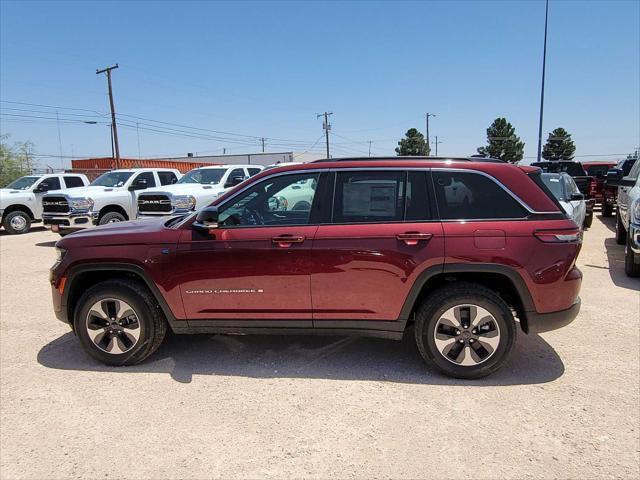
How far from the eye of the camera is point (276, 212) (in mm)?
3910

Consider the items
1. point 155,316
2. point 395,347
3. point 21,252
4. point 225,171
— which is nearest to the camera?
point 155,316

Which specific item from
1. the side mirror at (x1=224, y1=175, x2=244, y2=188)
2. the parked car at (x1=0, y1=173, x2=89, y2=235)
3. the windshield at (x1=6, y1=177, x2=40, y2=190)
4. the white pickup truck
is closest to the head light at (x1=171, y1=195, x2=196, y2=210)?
the white pickup truck

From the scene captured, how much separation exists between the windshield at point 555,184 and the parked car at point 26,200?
13727 mm

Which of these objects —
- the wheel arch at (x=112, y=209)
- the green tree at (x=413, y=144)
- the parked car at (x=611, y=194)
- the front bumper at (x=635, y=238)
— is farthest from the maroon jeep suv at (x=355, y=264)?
the green tree at (x=413, y=144)

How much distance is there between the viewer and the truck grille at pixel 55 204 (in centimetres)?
1125

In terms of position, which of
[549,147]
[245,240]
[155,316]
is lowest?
[155,316]

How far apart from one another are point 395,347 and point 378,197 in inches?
61.3

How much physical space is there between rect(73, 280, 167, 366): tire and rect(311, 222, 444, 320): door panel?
1.48 meters

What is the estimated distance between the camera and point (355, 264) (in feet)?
11.4

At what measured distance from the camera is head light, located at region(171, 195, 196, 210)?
10.7 metres

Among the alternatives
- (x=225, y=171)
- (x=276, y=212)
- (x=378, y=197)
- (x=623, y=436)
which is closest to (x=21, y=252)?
(x=225, y=171)

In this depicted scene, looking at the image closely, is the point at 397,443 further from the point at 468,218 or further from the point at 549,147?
the point at 549,147

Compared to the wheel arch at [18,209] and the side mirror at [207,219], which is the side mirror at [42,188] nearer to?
the wheel arch at [18,209]

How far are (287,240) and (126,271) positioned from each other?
150 cm
